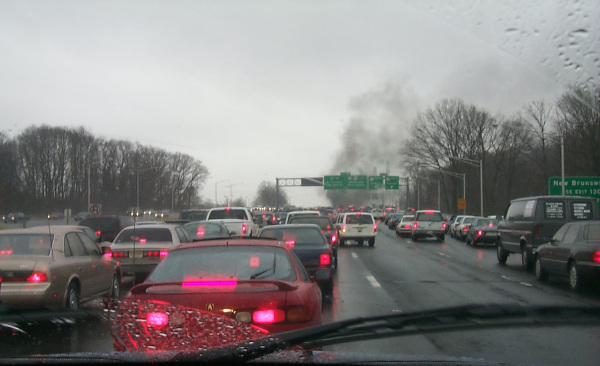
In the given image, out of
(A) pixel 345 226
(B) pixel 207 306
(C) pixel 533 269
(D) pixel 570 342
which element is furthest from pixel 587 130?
(B) pixel 207 306

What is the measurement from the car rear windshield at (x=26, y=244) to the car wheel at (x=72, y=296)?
0.70 meters

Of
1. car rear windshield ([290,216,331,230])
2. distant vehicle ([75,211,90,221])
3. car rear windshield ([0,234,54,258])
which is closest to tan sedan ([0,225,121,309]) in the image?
car rear windshield ([0,234,54,258])

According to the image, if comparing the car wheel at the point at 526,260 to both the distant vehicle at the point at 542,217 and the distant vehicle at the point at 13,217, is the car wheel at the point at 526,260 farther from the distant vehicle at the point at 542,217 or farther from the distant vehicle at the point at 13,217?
the distant vehicle at the point at 13,217

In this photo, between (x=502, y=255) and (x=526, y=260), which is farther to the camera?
(x=502, y=255)

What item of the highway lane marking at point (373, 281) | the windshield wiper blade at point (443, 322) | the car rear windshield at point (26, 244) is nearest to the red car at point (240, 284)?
the windshield wiper blade at point (443, 322)

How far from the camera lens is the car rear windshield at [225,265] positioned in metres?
5.50

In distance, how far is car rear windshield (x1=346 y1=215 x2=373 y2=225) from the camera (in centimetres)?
2933

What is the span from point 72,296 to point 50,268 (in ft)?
2.77

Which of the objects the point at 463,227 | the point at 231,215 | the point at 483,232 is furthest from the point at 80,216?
the point at 483,232

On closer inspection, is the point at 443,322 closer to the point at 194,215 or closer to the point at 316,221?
the point at 316,221

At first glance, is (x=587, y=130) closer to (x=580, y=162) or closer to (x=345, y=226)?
(x=580, y=162)

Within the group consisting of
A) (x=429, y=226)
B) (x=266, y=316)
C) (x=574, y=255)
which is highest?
(x=266, y=316)

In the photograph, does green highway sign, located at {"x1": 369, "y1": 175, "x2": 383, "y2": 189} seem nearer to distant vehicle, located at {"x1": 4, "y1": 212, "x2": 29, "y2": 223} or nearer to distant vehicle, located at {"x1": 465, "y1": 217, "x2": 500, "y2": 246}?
distant vehicle, located at {"x1": 4, "y1": 212, "x2": 29, "y2": 223}

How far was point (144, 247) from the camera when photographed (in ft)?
45.5
